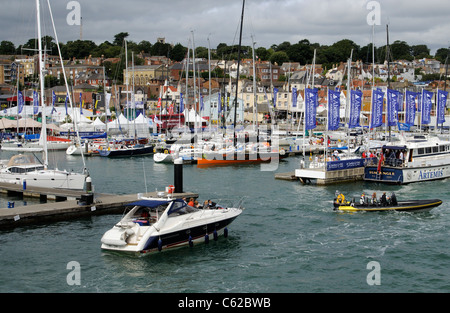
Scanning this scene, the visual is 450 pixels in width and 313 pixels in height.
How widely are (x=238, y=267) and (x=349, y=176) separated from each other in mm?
26073

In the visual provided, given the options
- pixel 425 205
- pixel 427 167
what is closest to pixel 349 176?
pixel 427 167

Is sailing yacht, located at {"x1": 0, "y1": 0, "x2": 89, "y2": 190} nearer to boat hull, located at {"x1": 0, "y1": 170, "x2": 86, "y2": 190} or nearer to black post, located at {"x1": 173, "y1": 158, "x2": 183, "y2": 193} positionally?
boat hull, located at {"x1": 0, "y1": 170, "x2": 86, "y2": 190}

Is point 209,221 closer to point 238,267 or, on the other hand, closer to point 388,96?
point 238,267

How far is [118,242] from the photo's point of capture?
26.5 m

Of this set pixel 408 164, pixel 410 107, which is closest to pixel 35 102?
pixel 410 107

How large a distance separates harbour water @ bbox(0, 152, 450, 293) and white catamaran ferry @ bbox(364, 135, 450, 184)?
1077cm

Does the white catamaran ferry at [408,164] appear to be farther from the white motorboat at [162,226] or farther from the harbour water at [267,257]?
the white motorboat at [162,226]

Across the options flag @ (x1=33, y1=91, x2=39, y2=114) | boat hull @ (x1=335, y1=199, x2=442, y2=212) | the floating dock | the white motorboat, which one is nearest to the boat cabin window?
the white motorboat

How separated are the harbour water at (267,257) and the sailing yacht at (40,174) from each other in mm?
3550

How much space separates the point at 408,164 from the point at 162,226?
2861 cm

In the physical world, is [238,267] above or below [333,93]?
below

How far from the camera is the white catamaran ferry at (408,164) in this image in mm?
48281

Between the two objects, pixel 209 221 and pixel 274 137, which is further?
pixel 274 137
